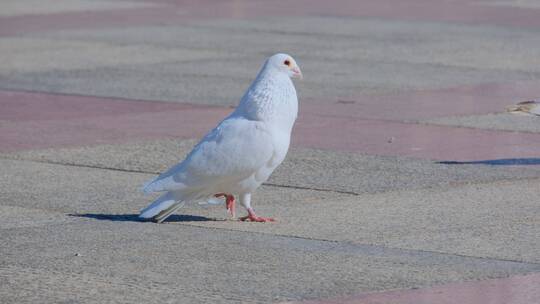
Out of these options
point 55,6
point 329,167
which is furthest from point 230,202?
point 55,6

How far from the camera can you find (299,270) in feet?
24.0

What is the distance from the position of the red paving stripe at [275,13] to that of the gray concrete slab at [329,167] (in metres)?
10.1

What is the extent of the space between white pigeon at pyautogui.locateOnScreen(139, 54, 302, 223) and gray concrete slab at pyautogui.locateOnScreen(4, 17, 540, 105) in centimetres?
542

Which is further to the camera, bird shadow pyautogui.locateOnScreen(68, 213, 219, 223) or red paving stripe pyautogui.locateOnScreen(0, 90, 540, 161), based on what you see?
red paving stripe pyautogui.locateOnScreen(0, 90, 540, 161)

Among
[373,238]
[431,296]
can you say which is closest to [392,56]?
[373,238]

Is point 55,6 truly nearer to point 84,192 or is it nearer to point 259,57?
point 259,57

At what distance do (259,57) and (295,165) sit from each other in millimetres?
7143

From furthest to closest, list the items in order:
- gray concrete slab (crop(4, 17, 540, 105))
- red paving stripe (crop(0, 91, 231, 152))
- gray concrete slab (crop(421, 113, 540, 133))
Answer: gray concrete slab (crop(4, 17, 540, 105)) → gray concrete slab (crop(421, 113, 540, 133)) → red paving stripe (crop(0, 91, 231, 152))

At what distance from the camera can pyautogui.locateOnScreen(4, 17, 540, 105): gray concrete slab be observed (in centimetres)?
1525

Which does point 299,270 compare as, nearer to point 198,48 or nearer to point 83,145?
point 83,145

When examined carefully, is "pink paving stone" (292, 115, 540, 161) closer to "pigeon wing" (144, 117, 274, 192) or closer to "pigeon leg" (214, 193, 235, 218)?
"pigeon leg" (214, 193, 235, 218)

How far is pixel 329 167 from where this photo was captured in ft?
34.5

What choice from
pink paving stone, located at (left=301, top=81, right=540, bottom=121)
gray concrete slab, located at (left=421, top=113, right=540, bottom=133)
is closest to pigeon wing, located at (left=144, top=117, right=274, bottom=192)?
gray concrete slab, located at (left=421, top=113, right=540, bottom=133)

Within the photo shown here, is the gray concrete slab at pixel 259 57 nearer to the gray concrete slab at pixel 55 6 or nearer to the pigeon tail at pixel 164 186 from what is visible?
the gray concrete slab at pixel 55 6
